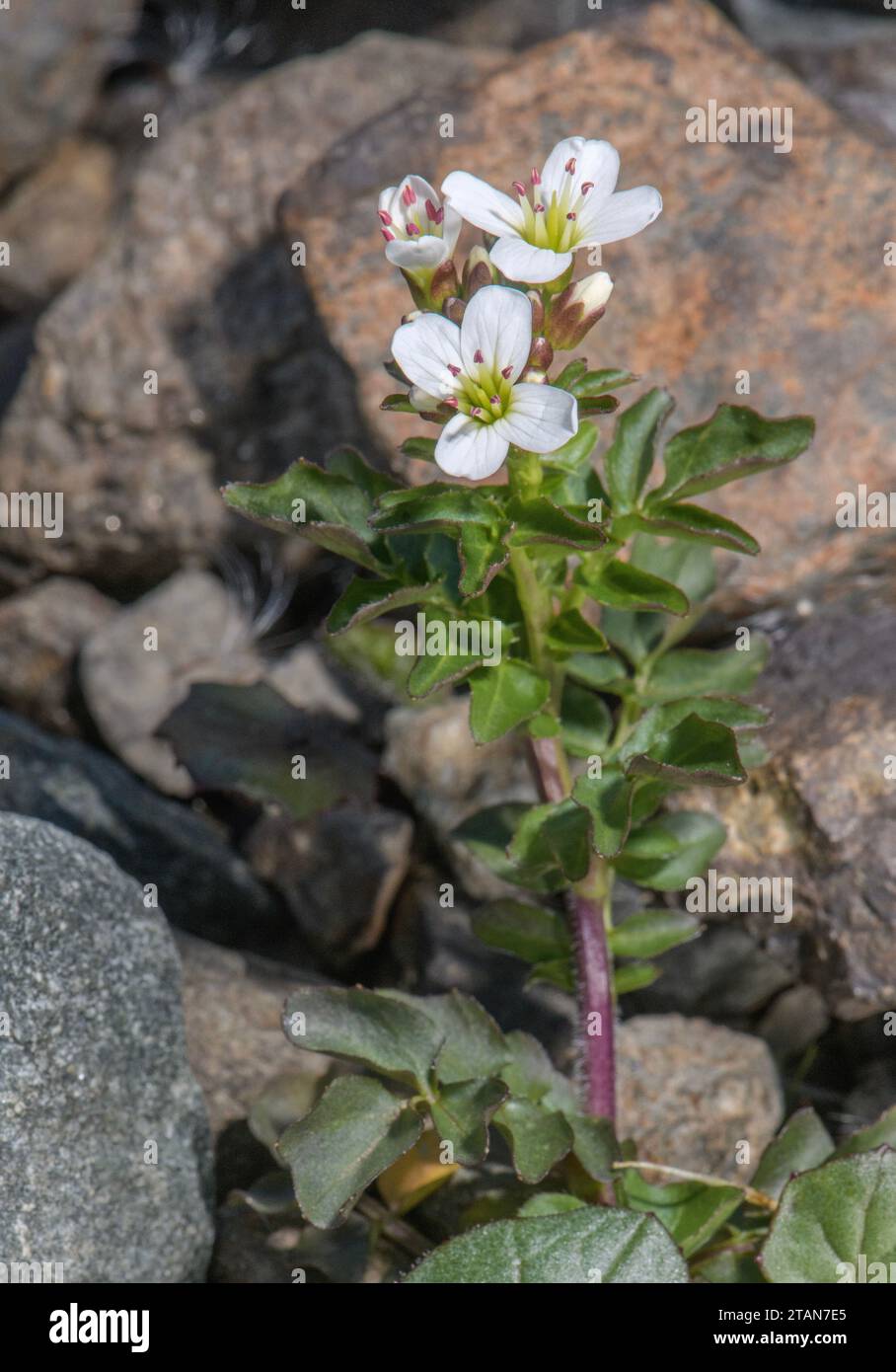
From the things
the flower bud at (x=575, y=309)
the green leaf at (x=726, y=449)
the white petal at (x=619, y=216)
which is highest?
the white petal at (x=619, y=216)

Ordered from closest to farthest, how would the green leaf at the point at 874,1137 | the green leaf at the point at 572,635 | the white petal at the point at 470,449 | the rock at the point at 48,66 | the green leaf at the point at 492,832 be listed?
the white petal at the point at 470,449 < the green leaf at the point at 572,635 < the green leaf at the point at 874,1137 < the green leaf at the point at 492,832 < the rock at the point at 48,66

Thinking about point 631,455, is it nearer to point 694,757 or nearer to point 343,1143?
point 694,757

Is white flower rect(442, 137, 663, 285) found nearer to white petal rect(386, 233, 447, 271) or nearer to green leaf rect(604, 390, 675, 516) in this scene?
white petal rect(386, 233, 447, 271)

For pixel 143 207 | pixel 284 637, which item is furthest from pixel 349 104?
pixel 284 637

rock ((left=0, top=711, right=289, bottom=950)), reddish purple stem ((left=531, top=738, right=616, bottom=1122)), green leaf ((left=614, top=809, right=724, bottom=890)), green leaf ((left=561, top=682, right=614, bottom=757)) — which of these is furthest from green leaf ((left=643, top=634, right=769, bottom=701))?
rock ((left=0, top=711, right=289, bottom=950))

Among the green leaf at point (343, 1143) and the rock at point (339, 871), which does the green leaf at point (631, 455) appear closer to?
the green leaf at point (343, 1143)

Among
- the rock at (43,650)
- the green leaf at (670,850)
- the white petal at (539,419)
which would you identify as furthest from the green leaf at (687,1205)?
the rock at (43,650)

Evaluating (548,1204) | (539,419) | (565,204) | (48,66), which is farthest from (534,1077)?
(48,66)

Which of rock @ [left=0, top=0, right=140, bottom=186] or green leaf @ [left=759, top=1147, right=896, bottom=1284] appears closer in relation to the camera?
green leaf @ [left=759, top=1147, right=896, bottom=1284]
